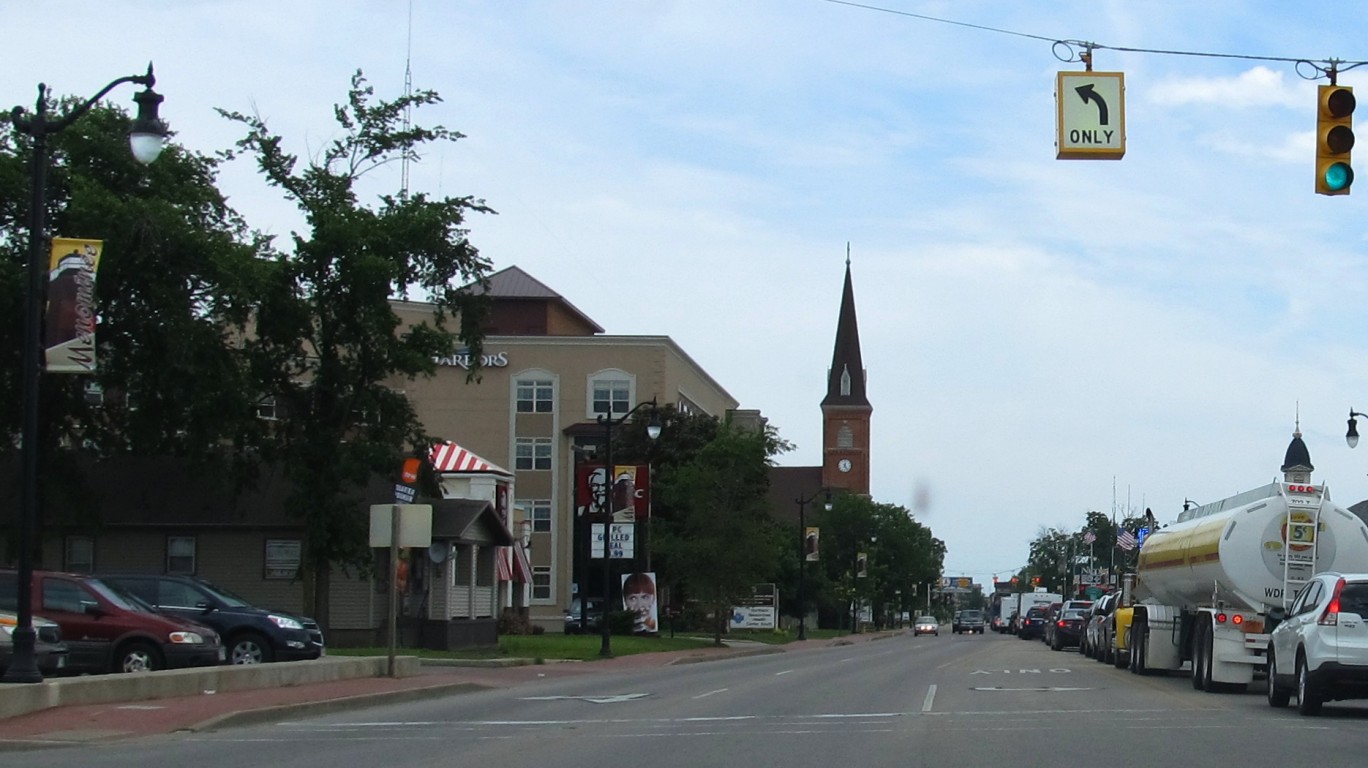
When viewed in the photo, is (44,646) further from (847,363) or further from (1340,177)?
(847,363)

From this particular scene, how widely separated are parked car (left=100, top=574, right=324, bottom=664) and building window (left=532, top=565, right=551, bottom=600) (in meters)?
55.6

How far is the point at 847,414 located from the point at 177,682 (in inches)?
5171

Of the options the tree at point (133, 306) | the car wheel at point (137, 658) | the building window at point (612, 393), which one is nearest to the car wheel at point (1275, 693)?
the car wheel at point (137, 658)

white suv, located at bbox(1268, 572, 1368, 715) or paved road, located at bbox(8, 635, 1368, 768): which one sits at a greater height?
white suv, located at bbox(1268, 572, 1368, 715)

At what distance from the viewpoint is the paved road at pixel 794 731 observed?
1433 centimetres

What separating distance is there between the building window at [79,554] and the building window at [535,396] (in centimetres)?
4343

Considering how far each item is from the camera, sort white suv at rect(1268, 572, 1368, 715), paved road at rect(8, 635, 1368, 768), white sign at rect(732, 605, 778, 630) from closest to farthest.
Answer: paved road at rect(8, 635, 1368, 768), white suv at rect(1268, 572, 1368, 715), white sign at rect(732, 605, 778, 630)

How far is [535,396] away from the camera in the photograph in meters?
84.2

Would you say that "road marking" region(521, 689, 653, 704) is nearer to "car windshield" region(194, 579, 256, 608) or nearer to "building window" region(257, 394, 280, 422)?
"car windshield" region(194, 579, 256, 608)

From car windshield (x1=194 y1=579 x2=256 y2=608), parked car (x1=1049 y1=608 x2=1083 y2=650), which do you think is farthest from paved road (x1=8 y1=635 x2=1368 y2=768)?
parked car (x1=1049 y1=608 x2=1083 y2=650)

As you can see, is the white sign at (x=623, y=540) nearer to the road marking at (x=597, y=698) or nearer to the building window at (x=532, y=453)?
the building window at (x=532, y=453)

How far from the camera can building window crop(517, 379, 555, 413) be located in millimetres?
84125

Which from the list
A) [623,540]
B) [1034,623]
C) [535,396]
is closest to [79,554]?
[623,540]

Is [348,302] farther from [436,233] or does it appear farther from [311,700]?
[311,700]
